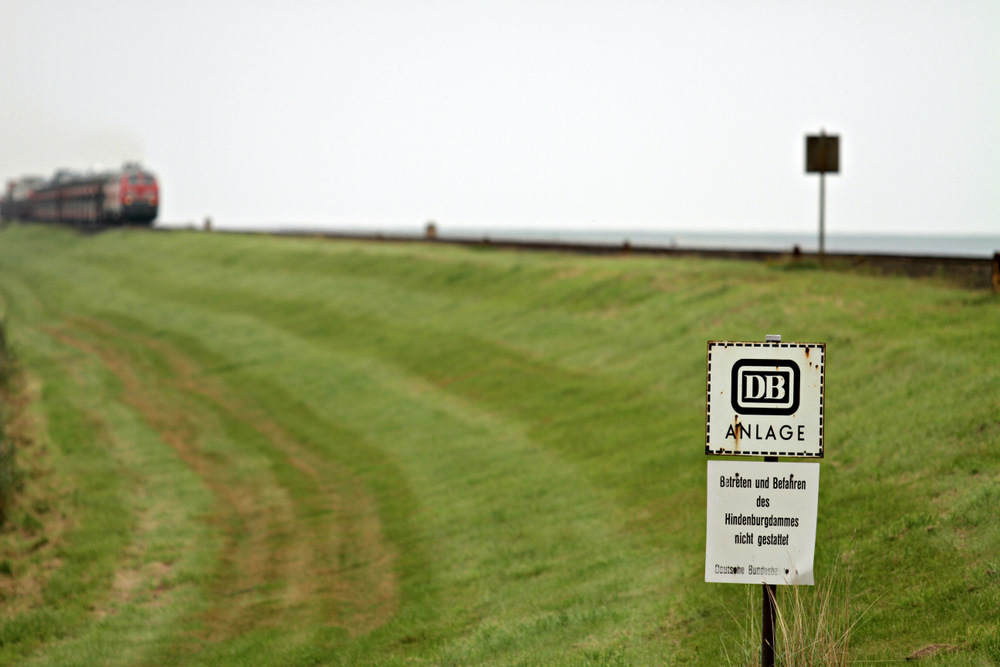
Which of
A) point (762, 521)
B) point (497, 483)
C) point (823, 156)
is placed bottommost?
point (497, 483)

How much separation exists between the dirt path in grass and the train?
48419 millimetres

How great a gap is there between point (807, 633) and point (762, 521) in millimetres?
1024

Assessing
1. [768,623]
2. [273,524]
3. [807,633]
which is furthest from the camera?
[273,524]

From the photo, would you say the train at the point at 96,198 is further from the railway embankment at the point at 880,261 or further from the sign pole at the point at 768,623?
the sign pole at the point at 768,623

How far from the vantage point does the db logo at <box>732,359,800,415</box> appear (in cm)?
691

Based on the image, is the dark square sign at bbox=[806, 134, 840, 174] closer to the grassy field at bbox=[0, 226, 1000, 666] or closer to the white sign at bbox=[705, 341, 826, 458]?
the grassy field at bbox=[0, 226, 1000, 666]

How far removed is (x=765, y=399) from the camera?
6.94 m

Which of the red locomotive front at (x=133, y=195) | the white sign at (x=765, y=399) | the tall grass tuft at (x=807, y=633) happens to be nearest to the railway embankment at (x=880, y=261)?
the tall grass tuft at (x=807, y=633)

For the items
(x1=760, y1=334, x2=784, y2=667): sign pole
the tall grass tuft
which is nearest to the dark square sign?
the tall grass tuft

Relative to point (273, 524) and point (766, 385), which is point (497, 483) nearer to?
point (273, 524)

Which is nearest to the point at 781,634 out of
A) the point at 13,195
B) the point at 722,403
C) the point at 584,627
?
the point at 722,403

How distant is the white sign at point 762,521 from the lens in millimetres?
6941

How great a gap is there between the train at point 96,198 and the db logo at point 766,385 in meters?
72.5

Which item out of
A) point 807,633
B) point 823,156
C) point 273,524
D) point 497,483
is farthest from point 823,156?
point 807,633
